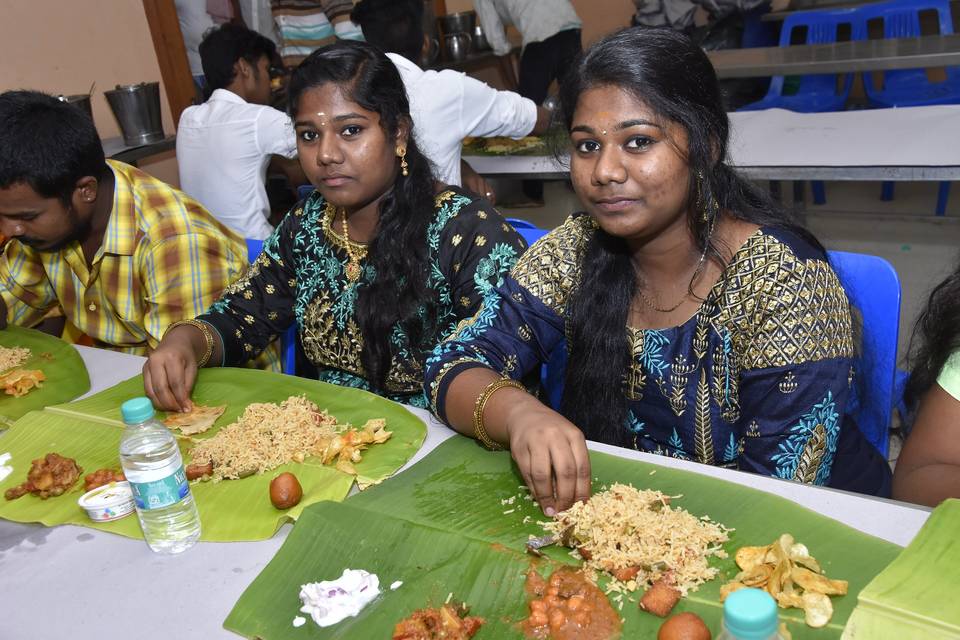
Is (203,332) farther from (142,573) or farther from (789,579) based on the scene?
(789,579)

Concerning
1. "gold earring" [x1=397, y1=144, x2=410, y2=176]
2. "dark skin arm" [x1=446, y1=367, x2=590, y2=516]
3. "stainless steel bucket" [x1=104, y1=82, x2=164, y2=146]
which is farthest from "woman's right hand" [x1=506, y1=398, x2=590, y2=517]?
"stainless steel bucket" [x1=104, y1=82, x2=164, y2=146]

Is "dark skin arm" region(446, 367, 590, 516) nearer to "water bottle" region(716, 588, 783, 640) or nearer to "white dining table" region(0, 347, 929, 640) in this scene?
"white dining table" region(0, 347, 929, 640)

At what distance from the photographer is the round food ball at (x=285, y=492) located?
1.53 metres

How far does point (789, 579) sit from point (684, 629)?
0.58 ft

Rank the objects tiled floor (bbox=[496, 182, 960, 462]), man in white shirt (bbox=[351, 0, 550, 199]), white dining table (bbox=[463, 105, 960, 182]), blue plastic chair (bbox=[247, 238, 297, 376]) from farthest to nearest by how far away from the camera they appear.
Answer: tiled floor (bbox=[496, 182, 960, 462]) → man in white shirt (bbox=[351, 0, 550, 199]) → white dining table (bbox=[463, 105, 960, 182]) → blue plastic chair (bbox=[247, 238, 297, 376])

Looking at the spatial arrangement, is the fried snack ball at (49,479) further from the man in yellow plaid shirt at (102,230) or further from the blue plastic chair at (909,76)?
the blue plastic chair at (909,76)

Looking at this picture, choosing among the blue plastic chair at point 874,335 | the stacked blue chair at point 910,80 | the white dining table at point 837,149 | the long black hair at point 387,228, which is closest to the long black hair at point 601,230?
the blue plastic chair at point 874,335

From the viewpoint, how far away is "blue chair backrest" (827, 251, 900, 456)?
1792 mm

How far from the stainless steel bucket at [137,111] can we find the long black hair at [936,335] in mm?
4586

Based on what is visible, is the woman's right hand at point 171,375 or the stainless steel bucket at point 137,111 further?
the stainless steel bucket at point 137,111

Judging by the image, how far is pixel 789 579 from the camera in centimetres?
114

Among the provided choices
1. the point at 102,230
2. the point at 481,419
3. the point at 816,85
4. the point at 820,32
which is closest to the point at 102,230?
the point at 102,230

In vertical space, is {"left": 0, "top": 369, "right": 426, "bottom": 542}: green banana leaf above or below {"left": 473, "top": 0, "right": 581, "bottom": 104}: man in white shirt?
below

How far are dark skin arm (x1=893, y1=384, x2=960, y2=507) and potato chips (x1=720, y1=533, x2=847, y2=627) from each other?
347 mm
